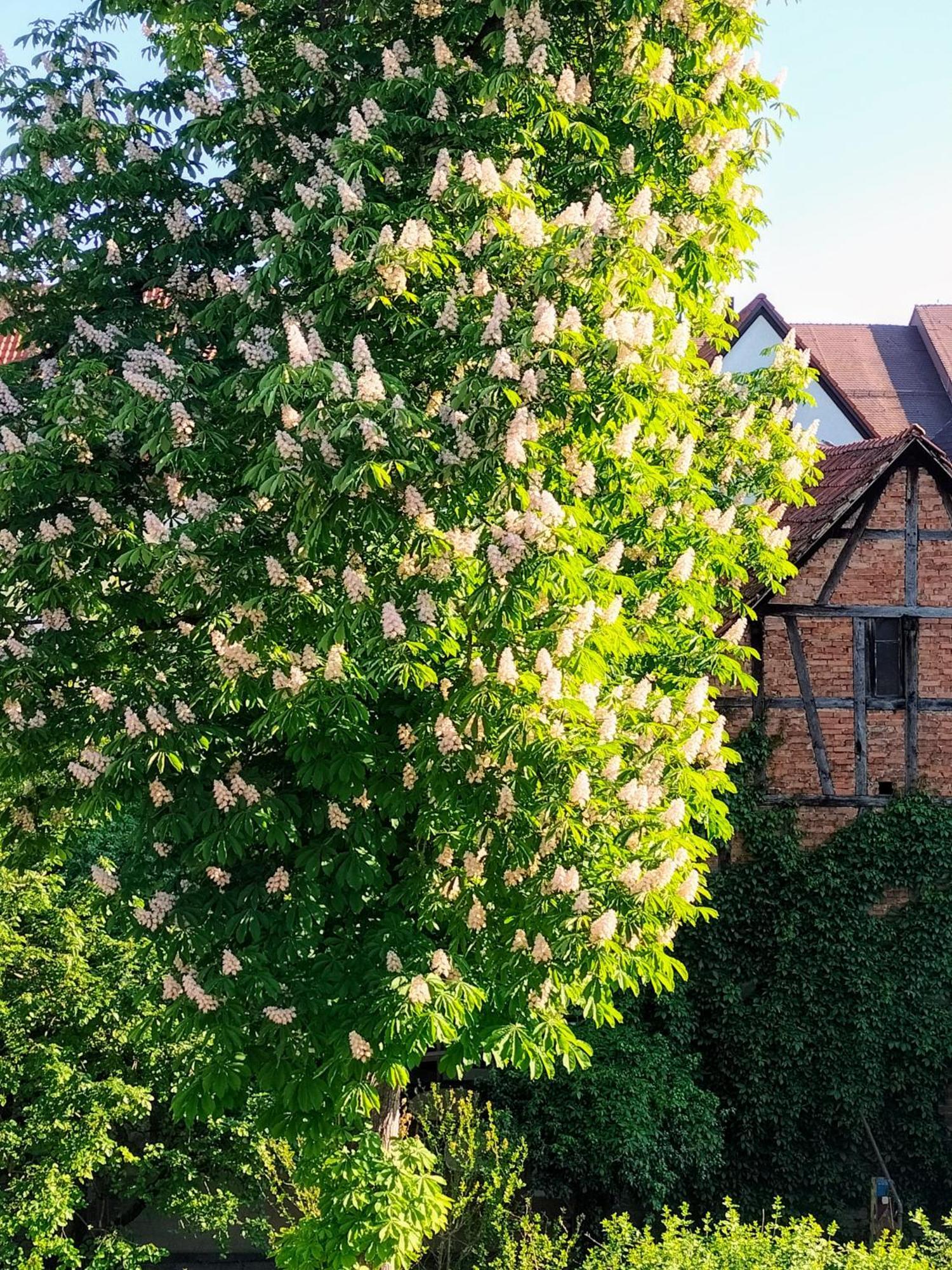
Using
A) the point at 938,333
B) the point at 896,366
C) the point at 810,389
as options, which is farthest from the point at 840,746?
the point at 938,333

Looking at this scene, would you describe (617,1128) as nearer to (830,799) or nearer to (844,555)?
(830,799)

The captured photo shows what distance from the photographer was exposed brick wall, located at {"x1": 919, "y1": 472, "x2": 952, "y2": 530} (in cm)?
1447

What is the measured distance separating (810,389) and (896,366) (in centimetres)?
547

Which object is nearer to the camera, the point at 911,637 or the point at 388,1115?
the point at 388,1115

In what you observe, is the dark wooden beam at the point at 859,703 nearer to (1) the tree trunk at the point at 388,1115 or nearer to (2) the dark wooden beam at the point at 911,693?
(2) the dark wooden beam at the point at 911,693

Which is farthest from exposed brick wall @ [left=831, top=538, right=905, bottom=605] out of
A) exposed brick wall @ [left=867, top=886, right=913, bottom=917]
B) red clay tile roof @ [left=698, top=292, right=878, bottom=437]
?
red clay tile roof @ [left=698, top=292, right=878, bottom=437]

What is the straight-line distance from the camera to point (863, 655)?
14.4m

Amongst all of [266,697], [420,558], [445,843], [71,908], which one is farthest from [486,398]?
[71,908]

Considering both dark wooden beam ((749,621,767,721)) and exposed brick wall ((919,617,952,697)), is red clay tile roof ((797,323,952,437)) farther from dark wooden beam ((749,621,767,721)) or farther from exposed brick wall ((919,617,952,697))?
dark wooden beam ((749,621,767,721))

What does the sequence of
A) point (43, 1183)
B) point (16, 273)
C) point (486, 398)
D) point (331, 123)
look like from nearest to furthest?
point (486, 398), point (331, 123), point (16, 273), point (43, 1183)

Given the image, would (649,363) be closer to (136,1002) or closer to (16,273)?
(16,273)

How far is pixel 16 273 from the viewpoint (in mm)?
8734

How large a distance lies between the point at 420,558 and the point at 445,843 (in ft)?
6.19

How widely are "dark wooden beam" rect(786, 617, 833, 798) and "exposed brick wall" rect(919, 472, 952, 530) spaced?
6.46 ft
